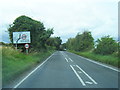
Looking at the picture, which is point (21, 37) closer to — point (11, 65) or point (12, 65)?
point (12, 65)

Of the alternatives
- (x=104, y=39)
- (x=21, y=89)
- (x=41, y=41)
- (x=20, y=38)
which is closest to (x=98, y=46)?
(x=104, y=39)

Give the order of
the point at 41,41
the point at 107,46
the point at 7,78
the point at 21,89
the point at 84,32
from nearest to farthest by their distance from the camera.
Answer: the point at 21,89 → the point at 7,78 → the point at 107,46 → the point at 41,41 → the point at 84,32

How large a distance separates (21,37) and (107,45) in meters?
15.0

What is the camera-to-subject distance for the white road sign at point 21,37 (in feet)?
109

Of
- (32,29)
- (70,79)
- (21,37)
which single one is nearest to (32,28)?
(32,29)

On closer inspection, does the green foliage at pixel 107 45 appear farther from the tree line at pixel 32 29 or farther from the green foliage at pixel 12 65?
the green foliage at pixel 12 65

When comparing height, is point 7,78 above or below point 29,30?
below

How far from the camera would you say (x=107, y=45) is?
32.3 m

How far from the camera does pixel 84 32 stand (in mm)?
59719

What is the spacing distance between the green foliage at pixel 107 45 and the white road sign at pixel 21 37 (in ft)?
41.7

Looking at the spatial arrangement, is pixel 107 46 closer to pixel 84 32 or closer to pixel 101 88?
pixel 101 88

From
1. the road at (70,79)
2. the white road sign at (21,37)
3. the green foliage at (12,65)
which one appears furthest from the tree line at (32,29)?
the road at (70,79)

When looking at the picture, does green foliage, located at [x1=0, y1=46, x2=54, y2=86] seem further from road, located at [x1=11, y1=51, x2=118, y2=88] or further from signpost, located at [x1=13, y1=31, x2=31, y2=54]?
signpost, located at [x1=13, y1=31, x2=31, y2=54]

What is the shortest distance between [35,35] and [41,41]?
2.39 m
